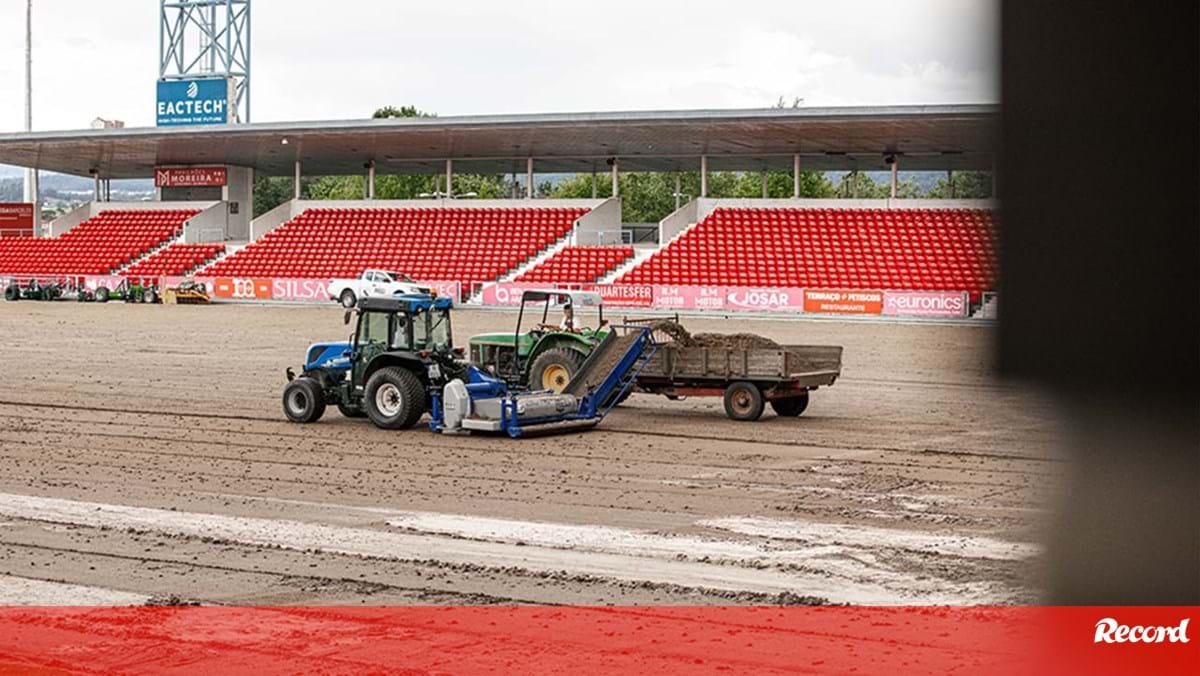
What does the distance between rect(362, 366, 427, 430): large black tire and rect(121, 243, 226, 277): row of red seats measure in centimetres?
4096

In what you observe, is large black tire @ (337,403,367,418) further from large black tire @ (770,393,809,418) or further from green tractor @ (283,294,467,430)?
large black tire @ (770,393,809,418)

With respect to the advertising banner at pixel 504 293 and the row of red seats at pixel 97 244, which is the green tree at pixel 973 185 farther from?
the row of red seats at pixel 97 244

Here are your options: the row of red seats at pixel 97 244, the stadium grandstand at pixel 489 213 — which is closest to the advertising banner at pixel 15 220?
the stadium grandstand at pixel 489 213

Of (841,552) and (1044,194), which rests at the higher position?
(1044,194)

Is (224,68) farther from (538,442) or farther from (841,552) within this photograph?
(841,552)

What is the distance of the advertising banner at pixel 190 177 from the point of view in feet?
205

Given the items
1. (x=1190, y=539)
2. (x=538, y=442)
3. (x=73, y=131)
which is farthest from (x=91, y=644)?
(x=73, y=131)

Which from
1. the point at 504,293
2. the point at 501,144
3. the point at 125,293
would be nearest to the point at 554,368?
the point at 504,293

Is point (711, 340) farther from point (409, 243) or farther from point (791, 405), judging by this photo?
point (409, 243)

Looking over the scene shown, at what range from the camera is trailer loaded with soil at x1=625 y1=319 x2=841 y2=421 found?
19.7 meters

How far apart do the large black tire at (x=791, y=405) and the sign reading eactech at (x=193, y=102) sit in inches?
1613

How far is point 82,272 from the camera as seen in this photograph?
59.1m

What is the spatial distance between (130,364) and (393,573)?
64.3 ft

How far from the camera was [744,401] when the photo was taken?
19.8 meters
